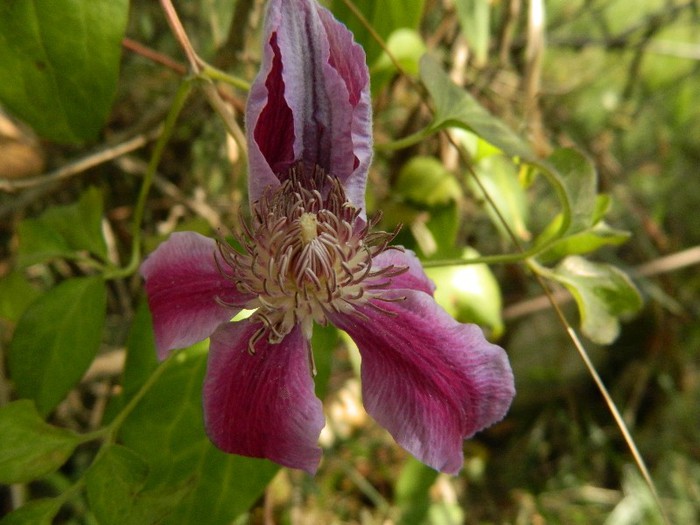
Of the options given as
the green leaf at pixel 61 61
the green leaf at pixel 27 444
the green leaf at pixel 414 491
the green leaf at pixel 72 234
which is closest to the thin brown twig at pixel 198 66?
the green leaf at pixel 61 61

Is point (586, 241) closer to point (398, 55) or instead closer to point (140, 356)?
point (398, 55)

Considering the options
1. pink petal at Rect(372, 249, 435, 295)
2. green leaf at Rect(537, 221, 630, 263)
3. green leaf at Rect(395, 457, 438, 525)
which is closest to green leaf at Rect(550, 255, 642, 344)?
green leaf at Rect(537, 221, 630, 263)

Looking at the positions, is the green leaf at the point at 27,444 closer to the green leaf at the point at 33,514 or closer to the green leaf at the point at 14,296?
the green leaf at the point at 33,514

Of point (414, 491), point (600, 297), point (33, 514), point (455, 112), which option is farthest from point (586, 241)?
point (414, 491)

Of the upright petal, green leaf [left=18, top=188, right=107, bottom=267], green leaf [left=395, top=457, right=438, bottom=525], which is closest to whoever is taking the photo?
the upright petal

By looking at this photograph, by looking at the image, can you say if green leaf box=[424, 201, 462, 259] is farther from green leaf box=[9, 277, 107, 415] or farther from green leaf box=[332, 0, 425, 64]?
green leaf box=[9, 277, 107, 415]

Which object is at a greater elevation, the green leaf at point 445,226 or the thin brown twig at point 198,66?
the thin brown twig at point 198,66

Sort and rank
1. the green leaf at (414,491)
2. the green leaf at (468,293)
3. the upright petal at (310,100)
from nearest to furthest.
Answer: the upright petal at (310,100), the green leaf at (468,293), the green leaf at (414,491)
